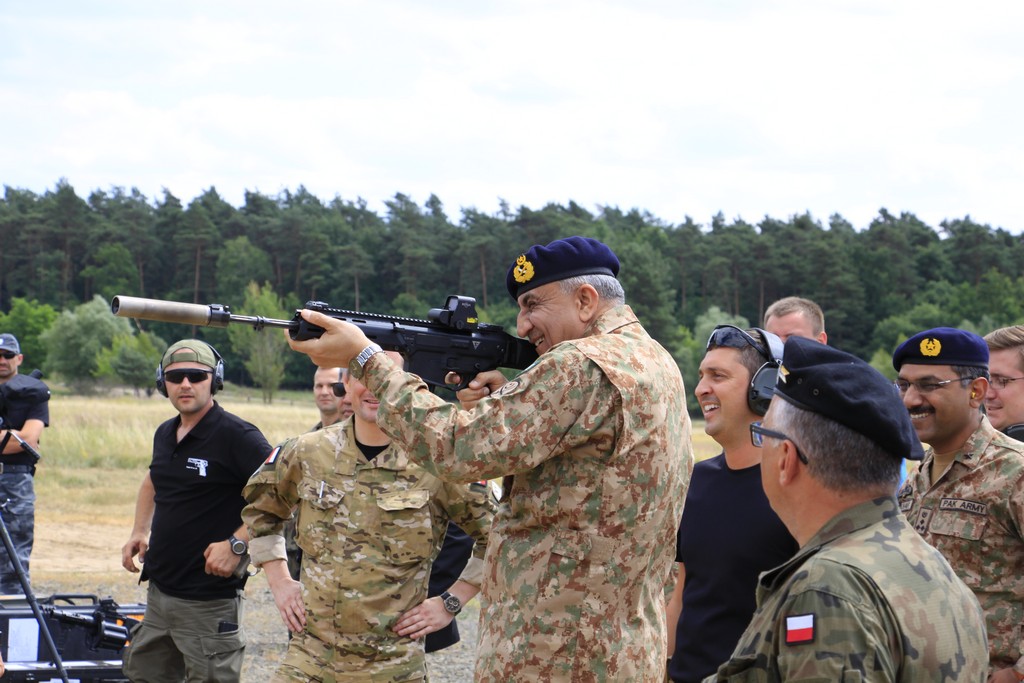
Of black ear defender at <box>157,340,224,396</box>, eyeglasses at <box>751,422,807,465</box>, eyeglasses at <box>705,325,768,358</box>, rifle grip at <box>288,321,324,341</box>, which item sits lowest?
black ear defender at <box>157,340,224,396</box>

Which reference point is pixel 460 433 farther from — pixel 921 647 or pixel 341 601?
pixel 341 601

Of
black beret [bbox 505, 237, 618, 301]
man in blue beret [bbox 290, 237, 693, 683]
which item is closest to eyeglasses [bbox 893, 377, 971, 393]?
man in blue beret [bbox 290, 237, 693, 683]

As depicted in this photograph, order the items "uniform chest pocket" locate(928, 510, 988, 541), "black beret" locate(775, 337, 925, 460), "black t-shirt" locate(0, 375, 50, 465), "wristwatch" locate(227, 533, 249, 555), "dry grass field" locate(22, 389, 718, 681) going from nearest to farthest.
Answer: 1. "black beret" locate(775, 337, 925, 460)
2. "uniform chest pocket" locate(928, 510, 988, 541)
3. "wristwatch" locate(227, 533, 249, 555)
4. "black t-shirt" locate(0, 375, 50, 465)
5. "dry grass field" locate(22, 389, 718, 681)

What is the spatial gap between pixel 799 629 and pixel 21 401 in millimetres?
9436

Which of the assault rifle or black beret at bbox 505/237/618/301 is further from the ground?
black beret at bbox 505/237/618/301

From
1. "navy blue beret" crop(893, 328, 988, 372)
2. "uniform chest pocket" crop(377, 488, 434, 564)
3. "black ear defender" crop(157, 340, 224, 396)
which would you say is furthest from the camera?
"black ear defender" crop(157, 340, 224, 396)

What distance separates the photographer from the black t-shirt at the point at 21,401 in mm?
9836

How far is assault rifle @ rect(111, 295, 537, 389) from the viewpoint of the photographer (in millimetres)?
3590

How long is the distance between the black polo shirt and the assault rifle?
103 inches

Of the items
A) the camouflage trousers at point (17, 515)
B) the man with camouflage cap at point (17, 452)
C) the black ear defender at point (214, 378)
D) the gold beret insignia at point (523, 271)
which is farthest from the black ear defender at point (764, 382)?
the camouflage trousers at point (17, 515)

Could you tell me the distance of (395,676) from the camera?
4684mm

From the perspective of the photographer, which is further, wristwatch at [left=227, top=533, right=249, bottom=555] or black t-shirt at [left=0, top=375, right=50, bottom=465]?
black t-shirt at [left=0, top=375, right=50, bottom=465]

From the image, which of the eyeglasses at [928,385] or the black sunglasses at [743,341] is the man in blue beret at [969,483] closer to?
the eyeglasses at [928,385]

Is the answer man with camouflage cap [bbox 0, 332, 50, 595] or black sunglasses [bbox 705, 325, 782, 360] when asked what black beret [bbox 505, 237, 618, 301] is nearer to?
black sunglasses [bbox 705, 325, 782, 360]
